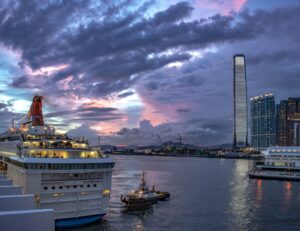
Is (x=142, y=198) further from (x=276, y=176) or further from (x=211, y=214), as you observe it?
(x=276, y=176)

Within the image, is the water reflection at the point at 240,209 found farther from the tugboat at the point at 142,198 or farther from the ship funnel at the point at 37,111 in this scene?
the ship funnel at the point at 37,111

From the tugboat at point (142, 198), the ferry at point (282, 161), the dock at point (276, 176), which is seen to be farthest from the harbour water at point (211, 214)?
the ferry at point (282, 161)

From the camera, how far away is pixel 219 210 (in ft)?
163

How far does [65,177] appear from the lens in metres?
32.1

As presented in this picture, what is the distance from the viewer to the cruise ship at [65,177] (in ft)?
101

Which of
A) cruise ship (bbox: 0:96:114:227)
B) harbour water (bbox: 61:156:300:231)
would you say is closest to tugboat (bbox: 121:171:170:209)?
harbour water (bbox: 61:156:300:231)

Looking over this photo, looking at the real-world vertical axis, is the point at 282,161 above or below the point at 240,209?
above

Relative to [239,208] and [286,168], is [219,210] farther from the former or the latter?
[286,168]

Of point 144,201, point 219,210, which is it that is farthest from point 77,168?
point 219,210

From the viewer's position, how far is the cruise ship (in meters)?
30.8

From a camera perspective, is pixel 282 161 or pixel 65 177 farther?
pixel 282 161

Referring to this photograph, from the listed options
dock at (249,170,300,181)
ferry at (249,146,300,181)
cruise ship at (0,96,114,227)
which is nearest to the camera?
cruise ship at (0,96,114,227)

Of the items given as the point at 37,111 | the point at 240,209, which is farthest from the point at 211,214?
the point at 37,111

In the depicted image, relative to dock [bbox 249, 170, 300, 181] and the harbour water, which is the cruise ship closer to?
the harbour water
